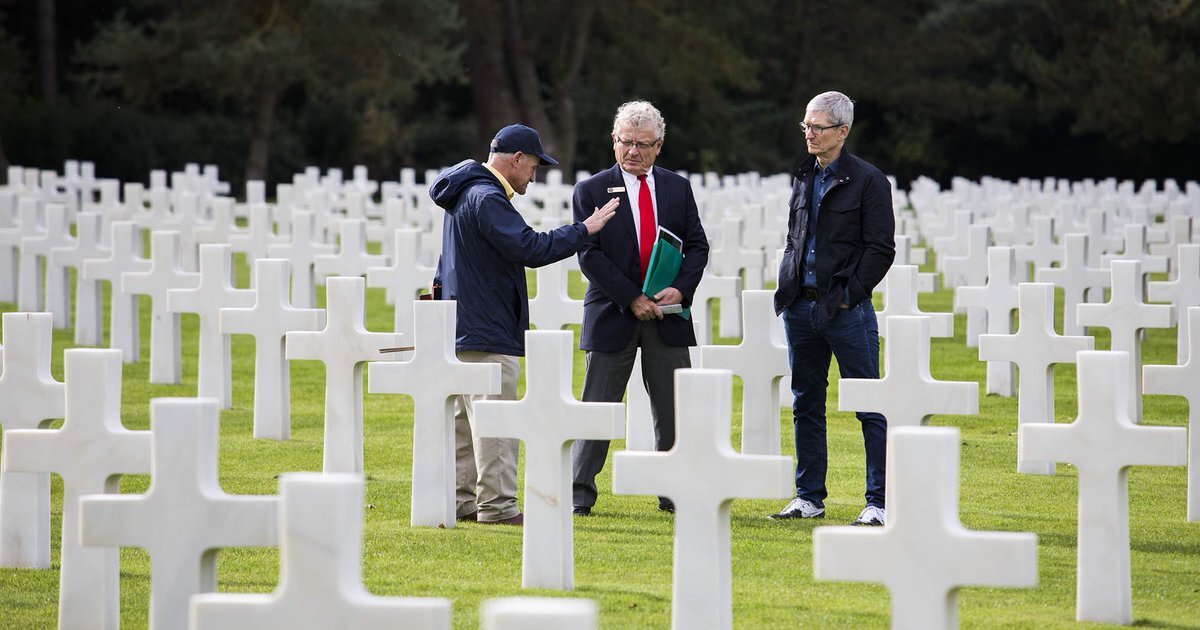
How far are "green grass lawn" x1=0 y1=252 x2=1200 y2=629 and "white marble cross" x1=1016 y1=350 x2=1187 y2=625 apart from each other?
0.42 feet

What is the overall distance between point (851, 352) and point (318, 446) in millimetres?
3156

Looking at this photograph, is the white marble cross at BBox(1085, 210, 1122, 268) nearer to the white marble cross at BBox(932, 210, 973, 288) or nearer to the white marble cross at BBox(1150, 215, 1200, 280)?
the white marble cross at BBox(1150, 215, 1200, 280)

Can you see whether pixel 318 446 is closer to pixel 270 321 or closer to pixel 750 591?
pixel 270 321

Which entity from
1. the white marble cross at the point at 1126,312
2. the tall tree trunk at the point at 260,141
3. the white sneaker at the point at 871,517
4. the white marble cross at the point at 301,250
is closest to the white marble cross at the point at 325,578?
the white sneaker at the point at 871,517

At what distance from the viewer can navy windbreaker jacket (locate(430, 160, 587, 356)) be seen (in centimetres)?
657

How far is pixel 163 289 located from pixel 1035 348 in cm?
554

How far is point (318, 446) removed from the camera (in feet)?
28.4

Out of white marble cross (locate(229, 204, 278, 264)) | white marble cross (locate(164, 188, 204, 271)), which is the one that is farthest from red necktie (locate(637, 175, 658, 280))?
white marble cross (locate(164, 188, 204, 271))

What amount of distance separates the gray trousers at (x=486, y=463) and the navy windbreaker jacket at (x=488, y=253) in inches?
3.4

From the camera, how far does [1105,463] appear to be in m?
5.11

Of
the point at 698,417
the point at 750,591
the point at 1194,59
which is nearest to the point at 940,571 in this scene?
the point at 698,417

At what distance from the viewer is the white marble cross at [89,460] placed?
15.6ft

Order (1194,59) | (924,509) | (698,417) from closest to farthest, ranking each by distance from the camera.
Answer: (924,509), (698,417), (1194,59)

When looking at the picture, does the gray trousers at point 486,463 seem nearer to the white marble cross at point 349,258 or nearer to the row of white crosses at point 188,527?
the row of white crosses at point 188,527
